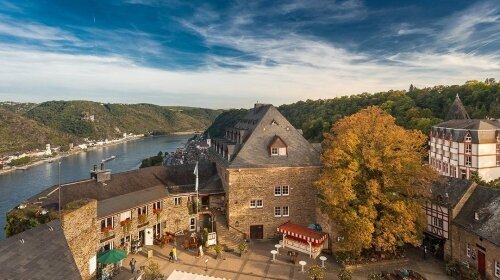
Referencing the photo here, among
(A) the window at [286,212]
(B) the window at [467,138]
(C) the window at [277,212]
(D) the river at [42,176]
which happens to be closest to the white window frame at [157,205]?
(C) the window at [277,212]

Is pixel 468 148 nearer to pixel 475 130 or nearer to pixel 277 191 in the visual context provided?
pixel 475 130

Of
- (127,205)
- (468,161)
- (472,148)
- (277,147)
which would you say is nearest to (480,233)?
(277,147)

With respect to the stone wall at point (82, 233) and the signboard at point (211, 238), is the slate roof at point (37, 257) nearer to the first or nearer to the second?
the stone wall at point (82, 233)

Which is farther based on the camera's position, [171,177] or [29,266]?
[171,177]

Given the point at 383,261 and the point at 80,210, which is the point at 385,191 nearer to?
the point at 383,261

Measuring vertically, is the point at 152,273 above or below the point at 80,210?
below

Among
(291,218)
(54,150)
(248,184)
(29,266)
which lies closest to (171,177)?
(248,184)
